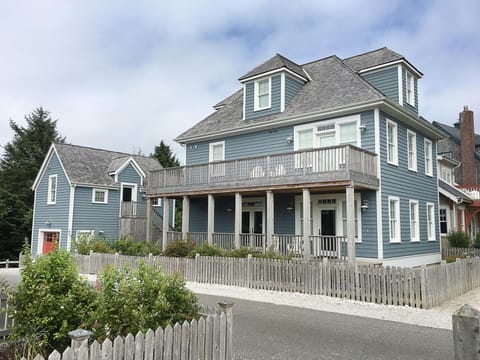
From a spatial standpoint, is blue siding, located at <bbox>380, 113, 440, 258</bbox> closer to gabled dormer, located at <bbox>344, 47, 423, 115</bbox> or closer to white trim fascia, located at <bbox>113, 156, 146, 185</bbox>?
gabled dormer, located at <bbox>344, 47, 423, 115</bbox>

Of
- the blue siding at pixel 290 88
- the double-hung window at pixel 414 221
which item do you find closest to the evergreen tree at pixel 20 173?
the blue siding at pixel 290 88

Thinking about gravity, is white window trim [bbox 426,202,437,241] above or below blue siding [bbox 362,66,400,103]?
below

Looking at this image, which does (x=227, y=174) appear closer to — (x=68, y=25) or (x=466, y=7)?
(x=68, y=25)

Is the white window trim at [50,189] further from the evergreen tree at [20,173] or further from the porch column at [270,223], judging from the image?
the porch column at [270,223]

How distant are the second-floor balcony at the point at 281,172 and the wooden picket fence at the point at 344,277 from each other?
3.73 metres

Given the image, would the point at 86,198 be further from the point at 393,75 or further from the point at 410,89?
the point at 410,89

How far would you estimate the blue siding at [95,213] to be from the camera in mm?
25453

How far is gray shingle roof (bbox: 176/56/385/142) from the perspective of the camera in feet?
55.8

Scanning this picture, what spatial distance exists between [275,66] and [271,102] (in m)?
1.89

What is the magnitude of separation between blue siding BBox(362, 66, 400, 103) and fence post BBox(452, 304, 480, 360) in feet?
56.5

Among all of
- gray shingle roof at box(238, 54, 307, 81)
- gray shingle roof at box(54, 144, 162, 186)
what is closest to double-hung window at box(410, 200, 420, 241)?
gray shingle roof at box(238, 54, 307, 81)

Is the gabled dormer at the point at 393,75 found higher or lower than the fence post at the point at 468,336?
higher

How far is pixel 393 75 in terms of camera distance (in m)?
18.4

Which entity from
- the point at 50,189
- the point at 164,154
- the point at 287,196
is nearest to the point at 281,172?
the point at 287,196
